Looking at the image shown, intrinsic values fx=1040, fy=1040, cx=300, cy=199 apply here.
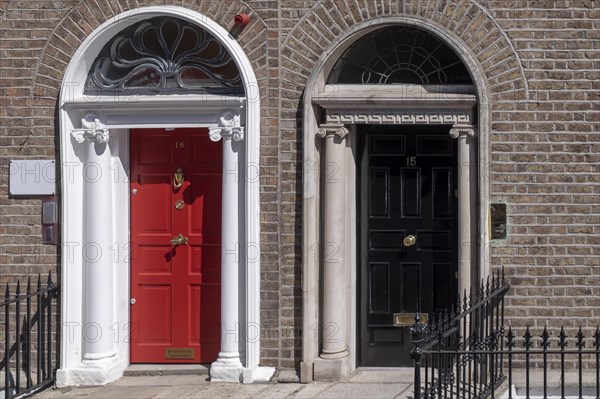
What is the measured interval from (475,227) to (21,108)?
13.6 feet

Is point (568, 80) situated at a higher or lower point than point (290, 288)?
higher

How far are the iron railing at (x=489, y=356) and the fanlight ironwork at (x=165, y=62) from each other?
2.86m

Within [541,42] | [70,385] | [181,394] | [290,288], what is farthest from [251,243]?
[541,42]

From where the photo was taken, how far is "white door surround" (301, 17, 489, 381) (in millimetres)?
8875

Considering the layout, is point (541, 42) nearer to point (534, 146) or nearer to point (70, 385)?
point (534, 146)

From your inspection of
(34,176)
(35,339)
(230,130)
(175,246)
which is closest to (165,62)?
(230,130)

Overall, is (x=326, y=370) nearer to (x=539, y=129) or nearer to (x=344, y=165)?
(x=344, y=165)

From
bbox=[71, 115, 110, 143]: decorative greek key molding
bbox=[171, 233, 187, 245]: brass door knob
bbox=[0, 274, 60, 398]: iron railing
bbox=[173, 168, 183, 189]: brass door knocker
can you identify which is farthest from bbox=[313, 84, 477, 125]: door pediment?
bbox=[0, 274, 60, 398]: iron railing

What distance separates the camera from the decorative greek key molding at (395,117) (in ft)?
29.5

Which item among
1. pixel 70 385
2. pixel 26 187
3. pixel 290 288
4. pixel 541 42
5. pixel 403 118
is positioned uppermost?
pixel 541 42

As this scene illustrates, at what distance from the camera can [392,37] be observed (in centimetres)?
915

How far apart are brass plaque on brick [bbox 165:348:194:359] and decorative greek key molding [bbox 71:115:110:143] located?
2006mm

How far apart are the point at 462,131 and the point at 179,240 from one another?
273 centimetres

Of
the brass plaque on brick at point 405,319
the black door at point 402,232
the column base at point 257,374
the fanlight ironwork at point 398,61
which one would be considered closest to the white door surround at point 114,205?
the column base at point 257,374
